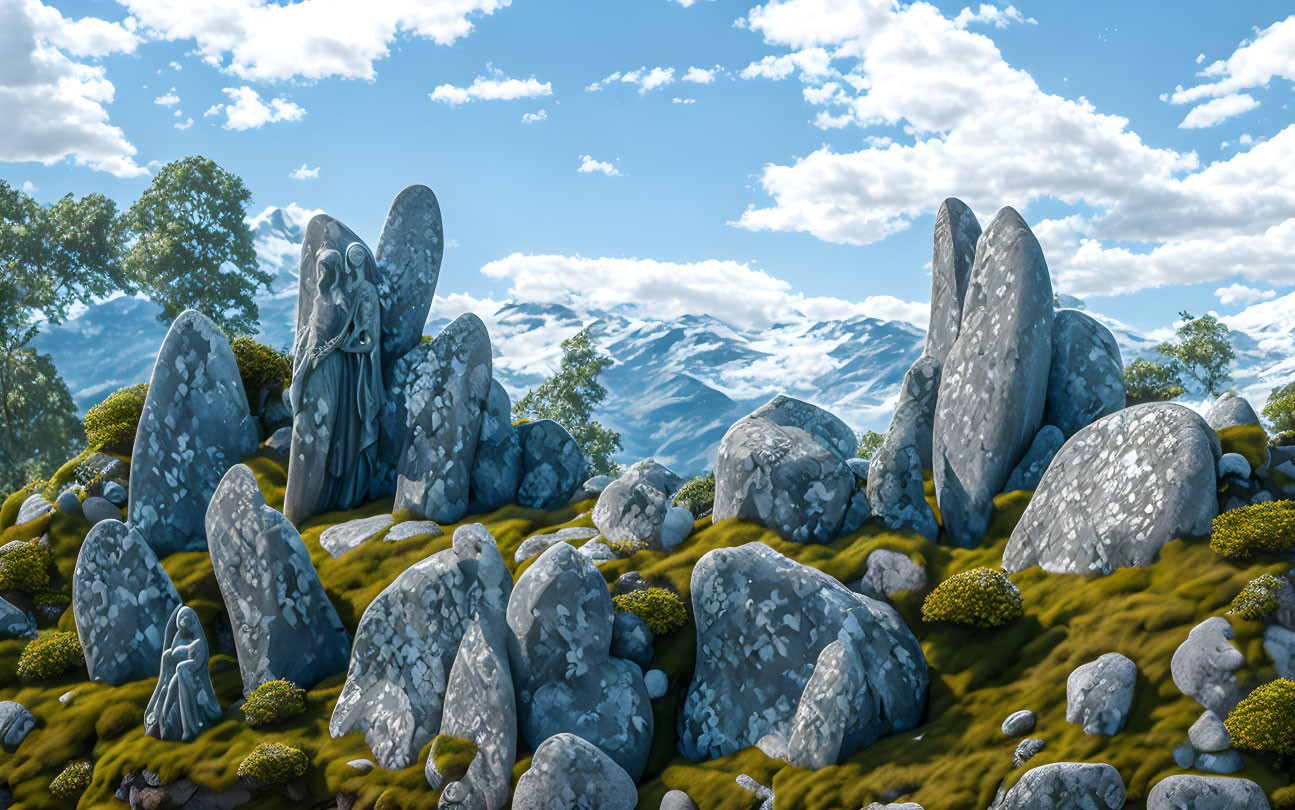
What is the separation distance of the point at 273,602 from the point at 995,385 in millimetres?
14329

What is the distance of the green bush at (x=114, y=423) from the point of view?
23891 mm

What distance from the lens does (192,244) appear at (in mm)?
40156

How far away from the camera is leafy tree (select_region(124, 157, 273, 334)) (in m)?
39.3

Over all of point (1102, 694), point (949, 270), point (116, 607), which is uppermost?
point (949, 270)

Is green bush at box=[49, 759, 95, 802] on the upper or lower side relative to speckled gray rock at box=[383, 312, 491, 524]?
lower

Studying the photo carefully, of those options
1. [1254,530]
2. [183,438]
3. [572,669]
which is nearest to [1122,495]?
[1254,530]

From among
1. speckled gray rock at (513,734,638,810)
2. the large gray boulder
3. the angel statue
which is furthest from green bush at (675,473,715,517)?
speckled gray rock at (513,734,638,810)

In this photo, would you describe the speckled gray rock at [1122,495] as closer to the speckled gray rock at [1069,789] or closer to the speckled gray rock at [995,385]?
the speckled gray rock at [995,385]

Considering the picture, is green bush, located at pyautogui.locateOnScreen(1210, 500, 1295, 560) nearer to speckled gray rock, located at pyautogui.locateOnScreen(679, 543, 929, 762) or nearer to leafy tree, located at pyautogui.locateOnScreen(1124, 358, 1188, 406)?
speckled gray rock, located at pyautogui.locateOnScreen(679, 543, 929, 762)

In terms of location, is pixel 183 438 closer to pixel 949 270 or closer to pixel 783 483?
pixel 783 483

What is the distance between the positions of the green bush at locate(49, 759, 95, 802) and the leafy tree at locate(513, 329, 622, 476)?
91.0ft

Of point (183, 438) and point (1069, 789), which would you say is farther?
point (183, 438)

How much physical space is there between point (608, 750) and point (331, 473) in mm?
11060

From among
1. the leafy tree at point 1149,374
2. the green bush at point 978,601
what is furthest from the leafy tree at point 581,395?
the green bush at point 978,601
